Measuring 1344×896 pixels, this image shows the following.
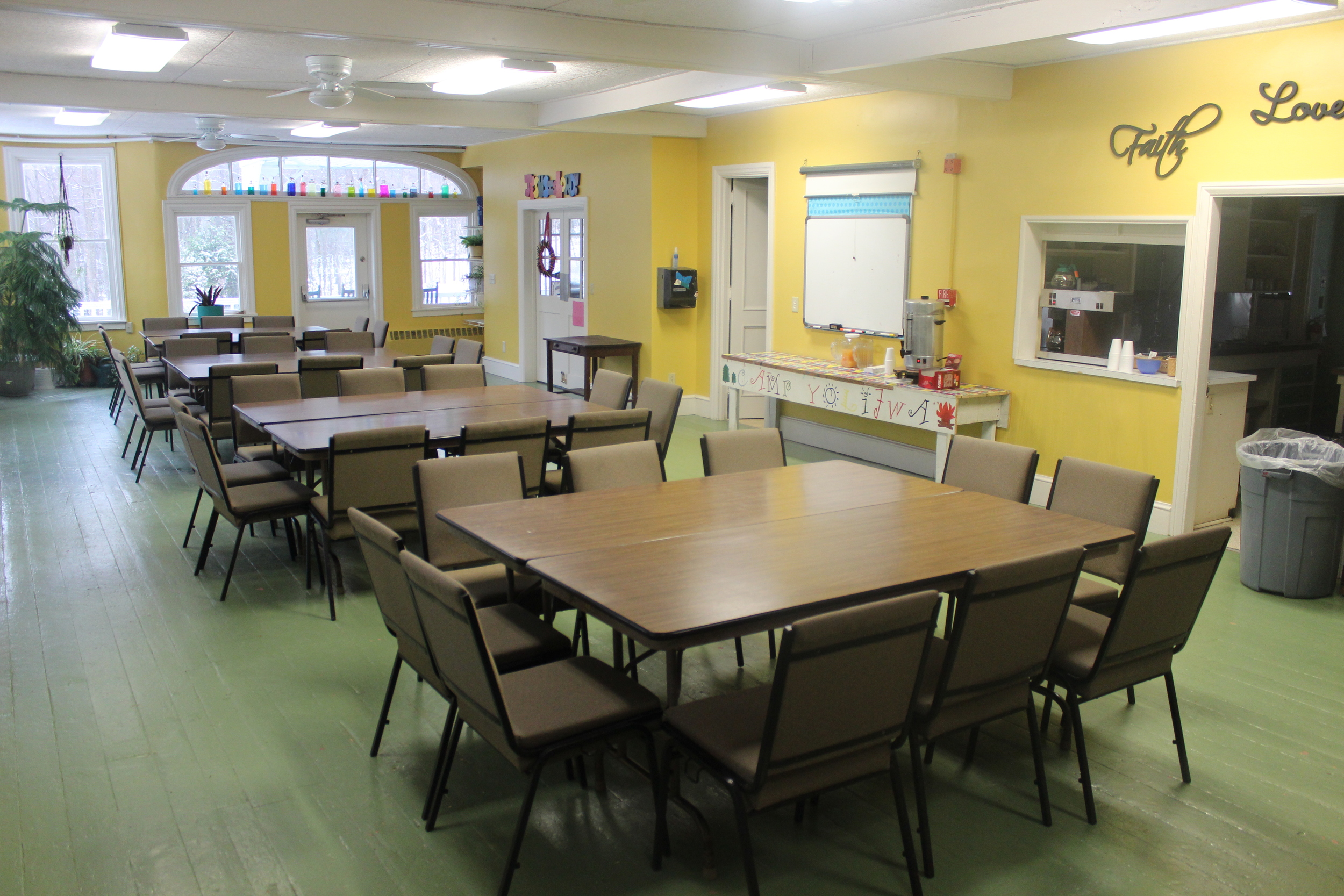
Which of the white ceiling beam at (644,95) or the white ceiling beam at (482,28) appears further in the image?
the white ceiling beam at (644,95)

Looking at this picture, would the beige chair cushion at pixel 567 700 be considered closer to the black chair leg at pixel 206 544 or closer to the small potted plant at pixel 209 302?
the black chair leg at pixel 206 544

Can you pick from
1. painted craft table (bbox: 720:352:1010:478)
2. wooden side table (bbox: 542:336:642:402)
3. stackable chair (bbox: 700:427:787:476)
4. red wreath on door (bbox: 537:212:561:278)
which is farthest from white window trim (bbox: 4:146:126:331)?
stackable chair (bbox: 700:427:787:476)

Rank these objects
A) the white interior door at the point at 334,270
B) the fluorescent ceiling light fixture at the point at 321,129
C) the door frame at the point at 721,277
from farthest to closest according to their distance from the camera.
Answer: the white interior door at the point at 334,270 → the fluorescent ceiling light fixture at the point at 321,129 → the door frame at the point at 721,277

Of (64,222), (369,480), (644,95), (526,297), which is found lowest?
(369,480)

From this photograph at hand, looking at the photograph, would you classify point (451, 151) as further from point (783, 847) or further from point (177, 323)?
point (783, 847)

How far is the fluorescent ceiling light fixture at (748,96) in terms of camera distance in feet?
23.1

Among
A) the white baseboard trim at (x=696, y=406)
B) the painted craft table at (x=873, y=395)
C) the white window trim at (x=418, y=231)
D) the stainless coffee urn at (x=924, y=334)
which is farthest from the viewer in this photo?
the white window trim at (x=418, y=231)

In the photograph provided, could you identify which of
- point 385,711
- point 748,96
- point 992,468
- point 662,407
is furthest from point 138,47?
point 992,468

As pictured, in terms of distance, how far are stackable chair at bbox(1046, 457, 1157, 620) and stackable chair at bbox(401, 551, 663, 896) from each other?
181cm

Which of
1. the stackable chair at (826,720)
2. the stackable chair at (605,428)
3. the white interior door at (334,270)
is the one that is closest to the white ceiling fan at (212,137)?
the white interior door at (334,270)

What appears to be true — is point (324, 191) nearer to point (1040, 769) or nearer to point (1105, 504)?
point (1105, 504)

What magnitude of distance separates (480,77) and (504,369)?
19.0ft

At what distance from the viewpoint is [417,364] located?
742cm

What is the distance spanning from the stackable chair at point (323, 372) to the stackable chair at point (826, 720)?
4.82m
